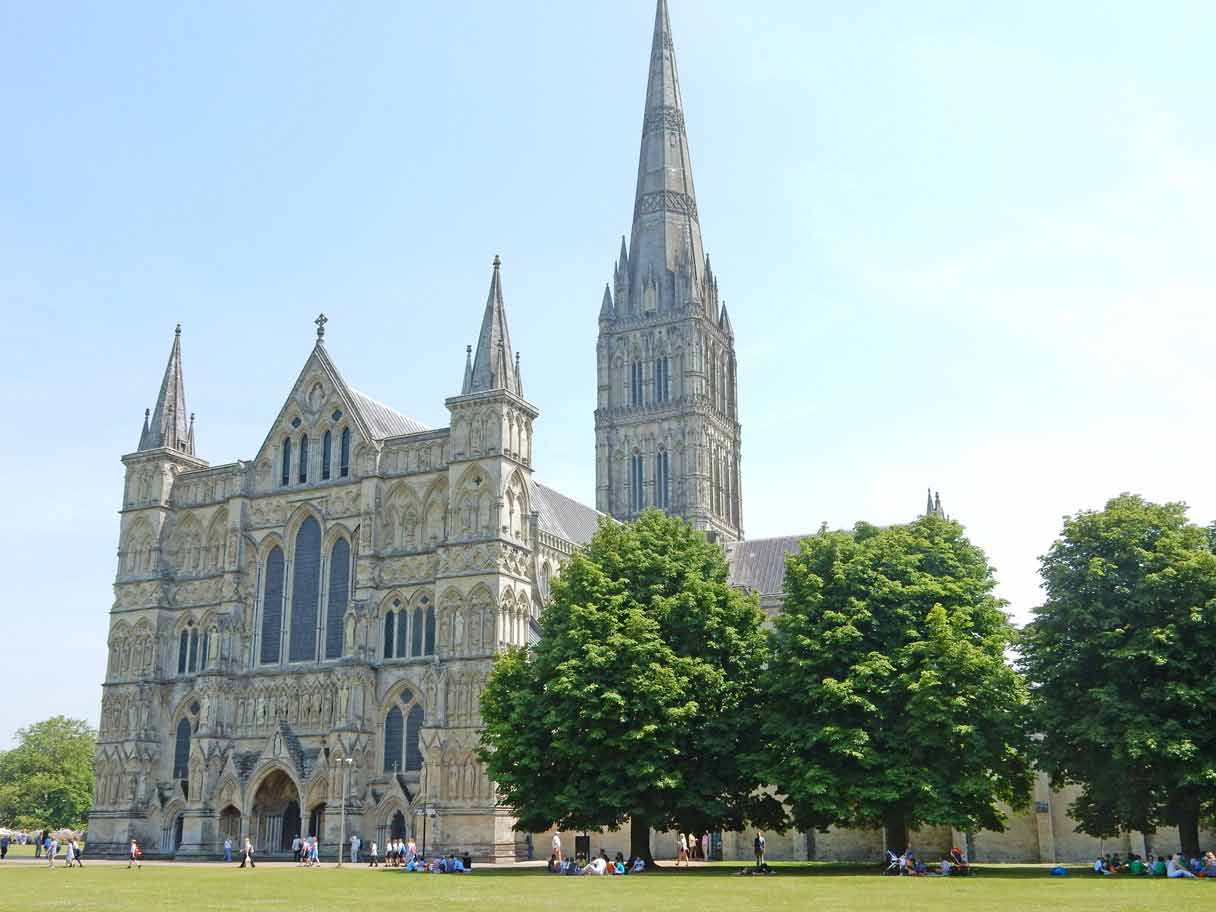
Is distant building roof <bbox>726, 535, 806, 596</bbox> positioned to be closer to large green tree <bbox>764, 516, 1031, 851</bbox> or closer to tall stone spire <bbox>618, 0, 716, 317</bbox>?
tall stone spire <bbox>618, 0, 716, 317</bbox>

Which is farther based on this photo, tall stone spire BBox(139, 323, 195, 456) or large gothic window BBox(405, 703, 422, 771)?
tall stone spire BBox(139, 323, 195, 456)

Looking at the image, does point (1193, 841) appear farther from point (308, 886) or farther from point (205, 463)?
point (205, 463)

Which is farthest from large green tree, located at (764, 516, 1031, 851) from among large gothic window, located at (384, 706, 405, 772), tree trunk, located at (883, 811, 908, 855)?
large gothic window, located at (384, 706, 405, 772)

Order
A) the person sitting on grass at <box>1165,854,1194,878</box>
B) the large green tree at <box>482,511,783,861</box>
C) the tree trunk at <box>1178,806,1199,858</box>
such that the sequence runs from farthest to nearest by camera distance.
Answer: the large green tree at <box>482,511,783,861</box> → the tree trunk at <box>1178,806,1199,858</box> → the person sitting on grass at <box>1165,854,1194,878</box>

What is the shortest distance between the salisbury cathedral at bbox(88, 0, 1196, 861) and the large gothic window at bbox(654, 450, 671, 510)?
21.8 meters

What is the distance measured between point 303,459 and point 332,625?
9.74 metres

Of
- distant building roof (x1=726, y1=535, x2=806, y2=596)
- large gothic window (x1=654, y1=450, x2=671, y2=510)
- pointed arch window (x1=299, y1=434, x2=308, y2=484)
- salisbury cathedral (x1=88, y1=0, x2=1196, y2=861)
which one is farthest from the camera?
large gothic window (x1=654, y1=450, x2=671, y2=510)

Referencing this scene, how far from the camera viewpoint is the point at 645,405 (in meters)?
103

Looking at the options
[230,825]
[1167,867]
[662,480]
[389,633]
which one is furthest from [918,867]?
[662,480]

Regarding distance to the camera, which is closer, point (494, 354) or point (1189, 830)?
point (1189, 830)

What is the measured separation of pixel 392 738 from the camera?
63.2 meters

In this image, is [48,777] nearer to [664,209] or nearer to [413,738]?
[413,738]

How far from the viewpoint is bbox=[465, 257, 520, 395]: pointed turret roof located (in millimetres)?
65125

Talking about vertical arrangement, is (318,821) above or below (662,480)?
below
